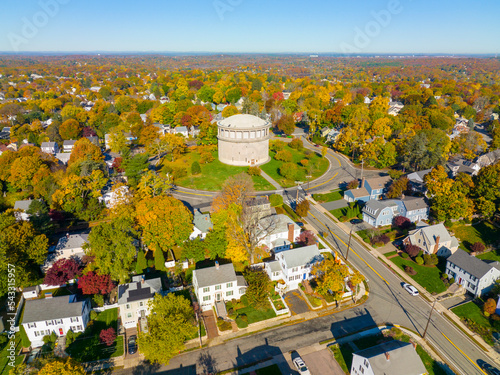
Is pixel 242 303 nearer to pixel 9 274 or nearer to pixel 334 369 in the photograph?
pixel 334 369

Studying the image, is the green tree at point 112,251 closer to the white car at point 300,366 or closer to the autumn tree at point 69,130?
the white car at point 300,366

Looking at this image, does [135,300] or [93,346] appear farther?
[135,300]

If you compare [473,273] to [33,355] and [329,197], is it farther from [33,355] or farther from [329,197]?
[33,355]

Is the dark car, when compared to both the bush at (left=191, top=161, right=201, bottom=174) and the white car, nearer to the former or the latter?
the white car

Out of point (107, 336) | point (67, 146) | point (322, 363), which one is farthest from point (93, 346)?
point (67, 146)

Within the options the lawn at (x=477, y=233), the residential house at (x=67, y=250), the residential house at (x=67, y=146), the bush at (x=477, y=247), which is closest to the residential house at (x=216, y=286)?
the residential house at (x=67, y=250)

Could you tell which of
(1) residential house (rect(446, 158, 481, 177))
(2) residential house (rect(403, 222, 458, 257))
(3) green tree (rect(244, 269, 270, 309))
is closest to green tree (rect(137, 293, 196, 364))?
(3) green tree (rect(244, 269, 270, 309))

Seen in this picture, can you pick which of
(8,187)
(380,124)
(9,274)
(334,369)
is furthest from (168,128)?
(334,369)
